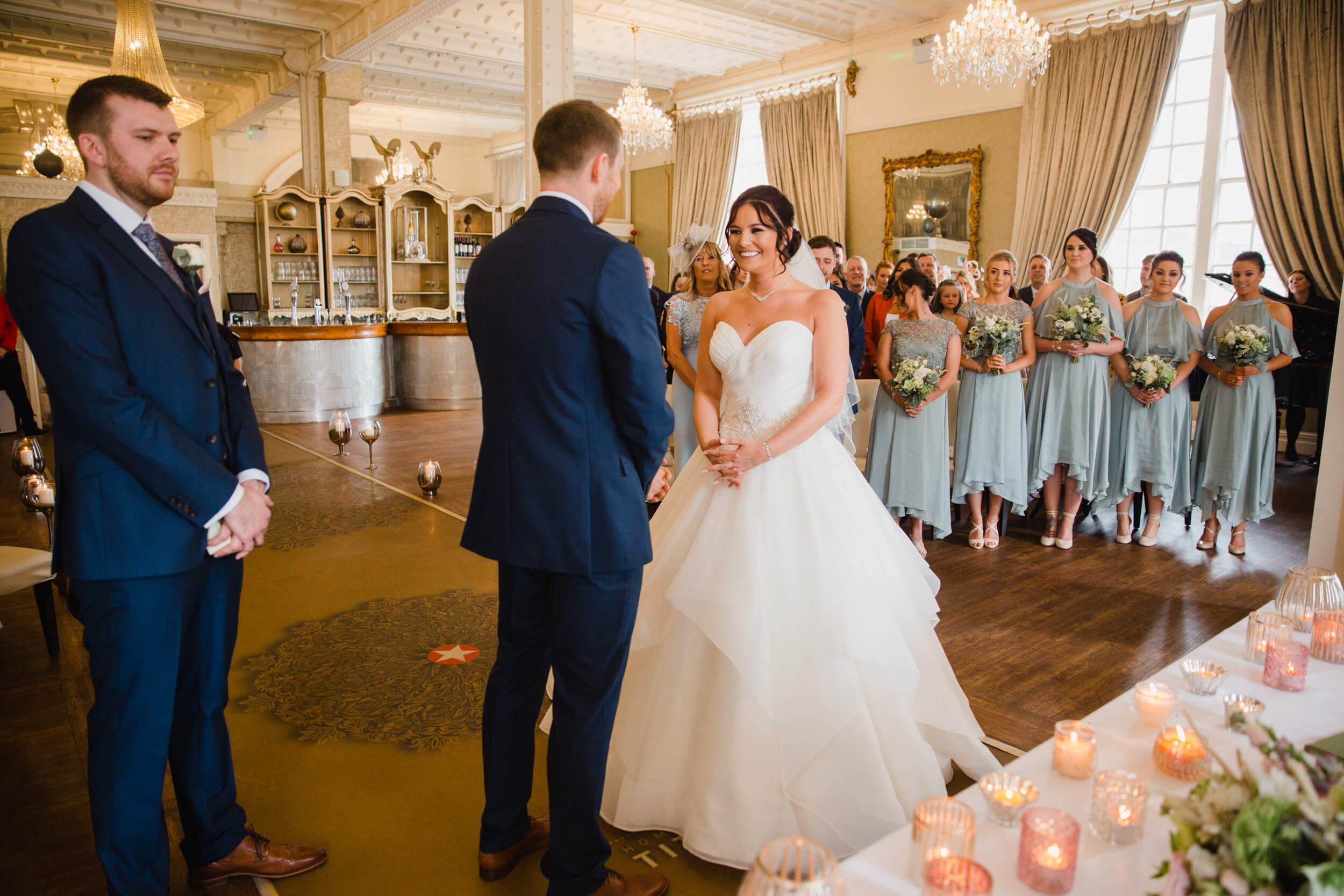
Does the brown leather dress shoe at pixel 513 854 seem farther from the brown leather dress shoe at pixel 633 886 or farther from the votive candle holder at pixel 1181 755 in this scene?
the votive candle holder at pixel 1181 755

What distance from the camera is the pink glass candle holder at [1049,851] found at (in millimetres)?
1158

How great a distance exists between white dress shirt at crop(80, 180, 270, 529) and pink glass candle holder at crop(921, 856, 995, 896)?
4.84ft

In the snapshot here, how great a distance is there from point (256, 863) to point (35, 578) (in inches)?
72.7

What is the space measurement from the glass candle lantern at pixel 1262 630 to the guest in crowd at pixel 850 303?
12.7 feet

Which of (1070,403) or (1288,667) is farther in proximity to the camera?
(1070,403)

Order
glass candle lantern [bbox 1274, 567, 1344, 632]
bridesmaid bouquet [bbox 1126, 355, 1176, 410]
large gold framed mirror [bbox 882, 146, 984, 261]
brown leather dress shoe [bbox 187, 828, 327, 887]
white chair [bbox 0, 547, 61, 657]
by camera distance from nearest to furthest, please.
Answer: glass candle lantern [bbox 1274, 567, 1344, 632] < brown leather dress shoe [bbox 187, 828, 327, 887] < white chair [bbox 0, 547, 61, 657] < bridesmaid bouquet [bbox 1126, 355, 1176, 410] < large gold framed mirror [bbox 882, 146, 984, 261]

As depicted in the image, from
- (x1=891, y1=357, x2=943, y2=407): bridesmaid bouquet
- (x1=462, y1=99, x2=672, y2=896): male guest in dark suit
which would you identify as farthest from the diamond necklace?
(x1=891, y1=357, x2=943, y2=407): bridesmaid bouquet

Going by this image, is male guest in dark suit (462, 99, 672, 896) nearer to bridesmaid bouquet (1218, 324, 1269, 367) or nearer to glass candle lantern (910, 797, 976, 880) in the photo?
glass candle lantern (910, 797, 976, 880)

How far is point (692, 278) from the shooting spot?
5.27 metres

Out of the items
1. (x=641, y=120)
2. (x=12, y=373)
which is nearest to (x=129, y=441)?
(x=12, y=373)

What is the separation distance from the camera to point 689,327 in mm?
5070

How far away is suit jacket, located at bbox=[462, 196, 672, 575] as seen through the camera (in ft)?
5.60

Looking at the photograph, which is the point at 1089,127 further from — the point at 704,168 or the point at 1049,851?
the point at 1049,851

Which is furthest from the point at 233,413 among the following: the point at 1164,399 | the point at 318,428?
the point at 318,428
